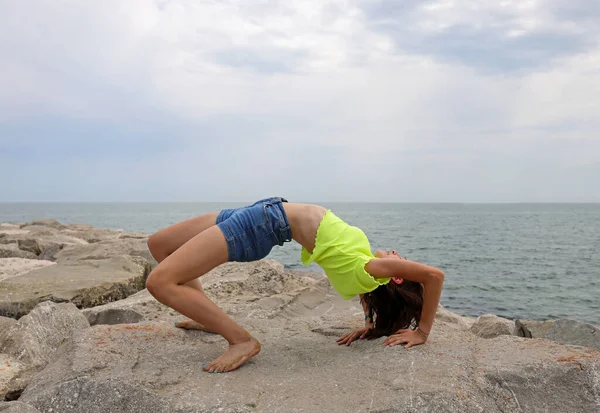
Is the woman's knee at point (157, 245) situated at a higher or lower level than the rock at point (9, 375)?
higher

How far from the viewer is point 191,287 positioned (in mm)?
3500

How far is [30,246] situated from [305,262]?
914 cm

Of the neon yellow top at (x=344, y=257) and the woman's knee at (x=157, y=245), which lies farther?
the woman's knee at (x=157, y=245)

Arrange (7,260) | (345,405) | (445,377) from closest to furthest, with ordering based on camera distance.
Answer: (345,405)
(445,377)
(7,260)

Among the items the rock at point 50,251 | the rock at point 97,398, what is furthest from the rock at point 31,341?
the rock at point 50,251

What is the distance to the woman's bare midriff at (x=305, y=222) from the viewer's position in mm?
3500

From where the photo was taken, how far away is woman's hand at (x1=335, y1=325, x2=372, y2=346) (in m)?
3.69

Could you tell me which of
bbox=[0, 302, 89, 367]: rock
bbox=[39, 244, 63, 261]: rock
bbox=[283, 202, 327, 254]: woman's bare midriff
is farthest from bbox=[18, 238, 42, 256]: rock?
bbox=[283, 202, 327, 254]: woman's bare midriff

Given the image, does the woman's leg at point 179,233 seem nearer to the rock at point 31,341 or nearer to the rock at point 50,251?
the rock at point 31,341

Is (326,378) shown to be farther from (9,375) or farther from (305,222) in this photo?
(9,375)

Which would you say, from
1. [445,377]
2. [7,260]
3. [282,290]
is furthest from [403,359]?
[7,260]

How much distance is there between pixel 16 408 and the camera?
8.79 feet

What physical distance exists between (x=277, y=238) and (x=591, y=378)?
6.79ft

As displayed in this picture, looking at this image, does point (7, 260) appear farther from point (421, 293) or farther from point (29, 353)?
point (421, 293)
